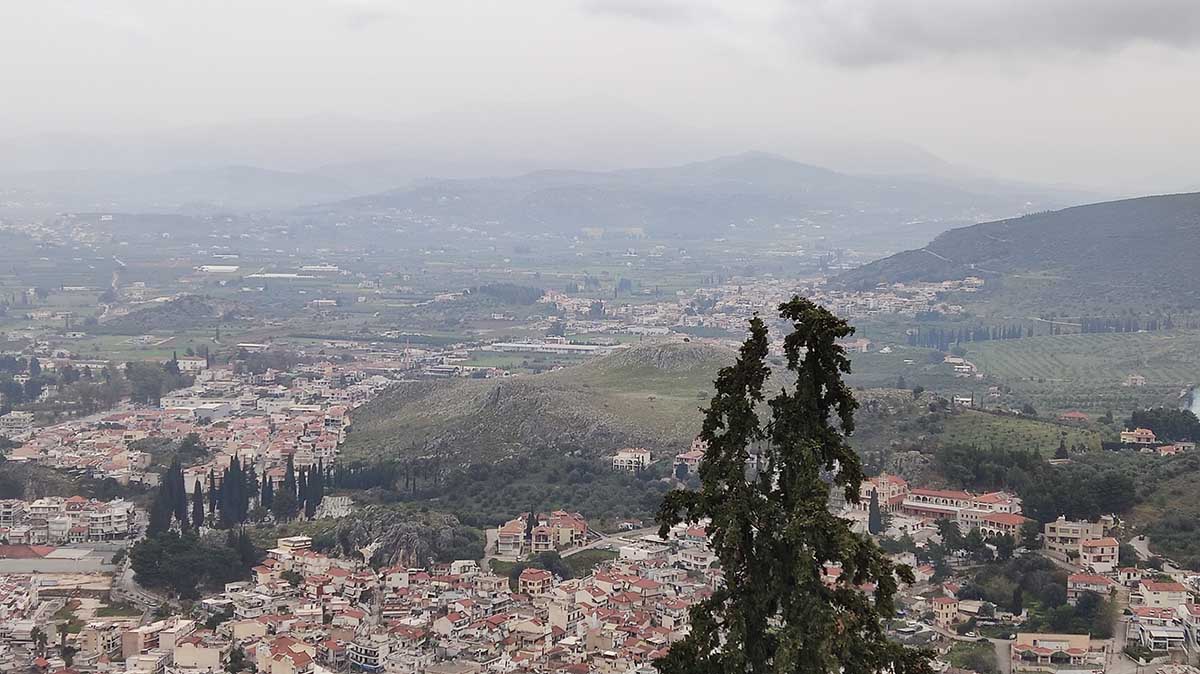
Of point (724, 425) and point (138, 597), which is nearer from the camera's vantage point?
Answer: point (724, 425)

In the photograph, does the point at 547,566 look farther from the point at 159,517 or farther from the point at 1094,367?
the point at 1094,367

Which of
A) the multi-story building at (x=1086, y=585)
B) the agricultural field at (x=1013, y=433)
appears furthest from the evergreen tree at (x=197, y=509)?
the multi-story building at (x=1086, y=585)

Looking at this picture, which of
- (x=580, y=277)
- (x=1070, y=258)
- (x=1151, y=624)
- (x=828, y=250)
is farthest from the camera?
(x=828, y=250)

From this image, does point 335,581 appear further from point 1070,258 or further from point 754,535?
point 1070,258

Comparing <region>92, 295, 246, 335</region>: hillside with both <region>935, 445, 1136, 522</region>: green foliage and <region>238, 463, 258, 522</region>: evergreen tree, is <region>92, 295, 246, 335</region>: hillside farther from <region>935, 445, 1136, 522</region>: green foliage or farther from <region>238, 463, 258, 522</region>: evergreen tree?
<region>935, 445, 1136, 522</region>: green foliage

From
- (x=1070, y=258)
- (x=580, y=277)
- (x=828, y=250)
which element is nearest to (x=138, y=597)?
(x=1070, y=258)

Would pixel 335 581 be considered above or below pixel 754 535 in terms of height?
below

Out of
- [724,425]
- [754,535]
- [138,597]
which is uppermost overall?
[724,425]

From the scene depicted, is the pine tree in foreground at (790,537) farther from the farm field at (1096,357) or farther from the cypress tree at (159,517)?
the farm field at (1096,357)
